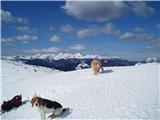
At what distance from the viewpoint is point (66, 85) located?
23578mm

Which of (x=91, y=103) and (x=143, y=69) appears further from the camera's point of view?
(x=143, y=69)

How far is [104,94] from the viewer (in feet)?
64.4

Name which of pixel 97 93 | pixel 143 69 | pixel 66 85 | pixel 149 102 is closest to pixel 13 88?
pixel 66 85

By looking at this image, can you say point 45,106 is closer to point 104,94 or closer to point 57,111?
point 57,111

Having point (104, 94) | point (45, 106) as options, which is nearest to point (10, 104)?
point (45, 106)

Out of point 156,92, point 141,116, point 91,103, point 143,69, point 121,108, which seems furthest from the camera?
point 143,69

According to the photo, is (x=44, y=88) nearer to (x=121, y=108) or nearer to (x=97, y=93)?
(x=97, y=93)

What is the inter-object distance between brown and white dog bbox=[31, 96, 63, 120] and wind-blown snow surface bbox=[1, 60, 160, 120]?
579mm

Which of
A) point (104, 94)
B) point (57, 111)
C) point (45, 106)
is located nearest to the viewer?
point (45, 106)

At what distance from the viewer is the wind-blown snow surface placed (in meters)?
16.2

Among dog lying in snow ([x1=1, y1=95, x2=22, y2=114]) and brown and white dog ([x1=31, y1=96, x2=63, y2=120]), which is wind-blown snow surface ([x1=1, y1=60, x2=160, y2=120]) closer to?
dog lying in snow ([x1=1, y1=95, x2=22, y2=114])

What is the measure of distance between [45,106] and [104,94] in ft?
18.1

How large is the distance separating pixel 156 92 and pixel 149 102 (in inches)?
93.3

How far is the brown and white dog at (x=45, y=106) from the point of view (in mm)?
15376
